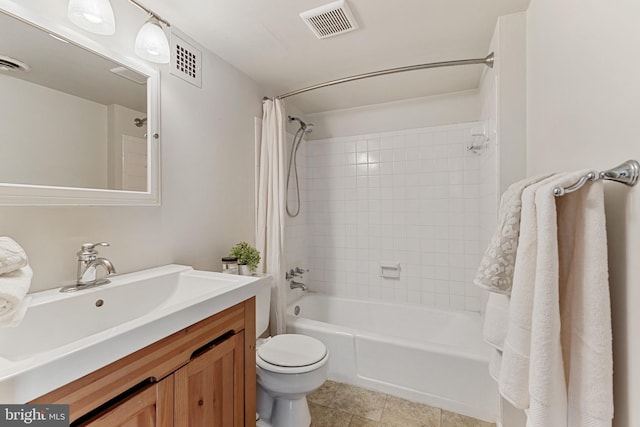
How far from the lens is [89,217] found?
1116mm

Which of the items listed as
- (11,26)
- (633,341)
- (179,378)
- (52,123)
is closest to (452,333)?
(633,341)

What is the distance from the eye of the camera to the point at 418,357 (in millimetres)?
1768

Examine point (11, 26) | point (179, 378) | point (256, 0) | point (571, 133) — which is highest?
point (256, 0)

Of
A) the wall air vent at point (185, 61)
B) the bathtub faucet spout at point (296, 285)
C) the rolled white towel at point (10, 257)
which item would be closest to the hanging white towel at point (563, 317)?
the rolled white towel at point (10, 257)

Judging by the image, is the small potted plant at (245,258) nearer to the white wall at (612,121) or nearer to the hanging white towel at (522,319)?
the hanging white towel at (522,319)

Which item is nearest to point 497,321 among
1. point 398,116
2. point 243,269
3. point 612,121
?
point 612,121

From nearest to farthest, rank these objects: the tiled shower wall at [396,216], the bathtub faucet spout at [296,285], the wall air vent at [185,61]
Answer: the wall air vent at [185,61] < the tiled shower wall at [396,216] < the bathtub faucet spout at [296,285]

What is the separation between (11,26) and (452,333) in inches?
117

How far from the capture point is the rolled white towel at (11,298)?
651 millimetres

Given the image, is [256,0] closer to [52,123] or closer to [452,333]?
[52,123]

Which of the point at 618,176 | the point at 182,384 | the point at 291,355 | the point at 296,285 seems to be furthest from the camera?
the point at 296,285

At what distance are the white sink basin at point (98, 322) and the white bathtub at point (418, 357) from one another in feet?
3.53

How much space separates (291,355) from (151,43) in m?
1.67

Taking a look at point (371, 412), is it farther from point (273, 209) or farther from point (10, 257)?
point (10, 257)
